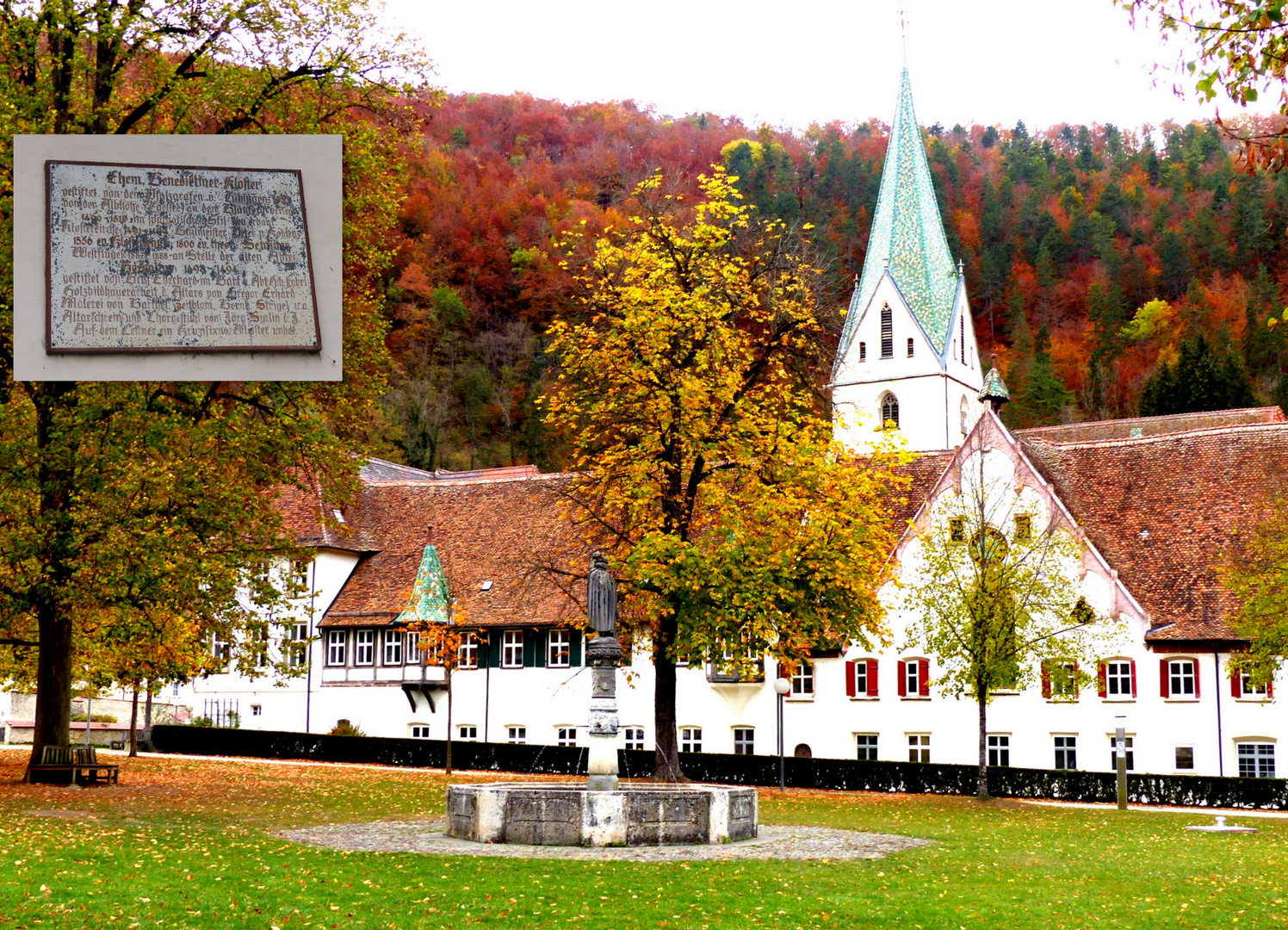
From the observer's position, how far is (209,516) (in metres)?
25.4

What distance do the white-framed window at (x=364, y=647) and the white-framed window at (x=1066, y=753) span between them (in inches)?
863

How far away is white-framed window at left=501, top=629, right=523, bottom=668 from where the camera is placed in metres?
47.7

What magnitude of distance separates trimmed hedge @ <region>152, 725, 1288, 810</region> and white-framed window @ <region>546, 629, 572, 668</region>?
19.8 feet

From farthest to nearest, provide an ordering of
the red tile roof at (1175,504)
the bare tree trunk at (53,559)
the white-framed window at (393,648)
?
the white-framed window at (393,648) → the red tile roof at (1175,504) → the bare tree trunk at (53,559)

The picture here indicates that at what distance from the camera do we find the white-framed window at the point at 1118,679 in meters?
40.6

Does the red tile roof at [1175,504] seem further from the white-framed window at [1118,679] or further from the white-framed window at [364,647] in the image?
the white-framed window at [364,647]

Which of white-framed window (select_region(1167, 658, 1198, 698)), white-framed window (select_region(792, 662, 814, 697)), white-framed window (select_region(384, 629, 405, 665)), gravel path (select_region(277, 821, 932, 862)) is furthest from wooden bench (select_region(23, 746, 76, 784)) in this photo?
white-framed window (select_region(1167, 658, 1198, 698))

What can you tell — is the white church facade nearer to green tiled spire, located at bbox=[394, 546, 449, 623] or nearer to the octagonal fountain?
green tiled spire, located at bbox=[394, 546, 449, 623]

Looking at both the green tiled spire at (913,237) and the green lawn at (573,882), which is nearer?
the green lawn at (573,882)

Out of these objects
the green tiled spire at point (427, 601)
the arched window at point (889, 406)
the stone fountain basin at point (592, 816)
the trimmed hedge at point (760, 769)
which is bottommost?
the trimmed hedge at point (760, 769)

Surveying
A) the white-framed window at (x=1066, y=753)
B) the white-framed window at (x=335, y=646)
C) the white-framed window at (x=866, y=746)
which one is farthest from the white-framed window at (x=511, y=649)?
the white-framed window at (x=1066, y=753)

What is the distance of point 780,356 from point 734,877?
18495 millimetres

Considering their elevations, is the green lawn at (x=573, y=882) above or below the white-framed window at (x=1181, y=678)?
below

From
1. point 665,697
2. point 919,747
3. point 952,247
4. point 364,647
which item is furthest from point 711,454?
point 952,247
